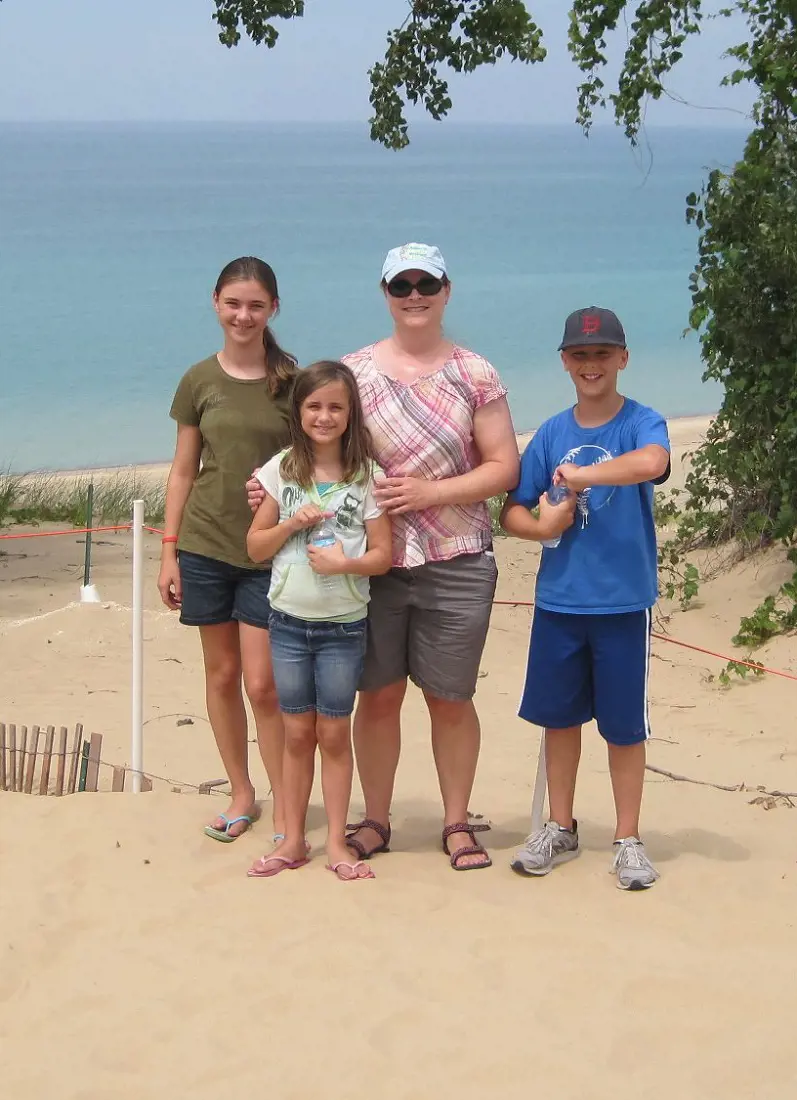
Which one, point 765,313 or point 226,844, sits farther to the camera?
point 765,313

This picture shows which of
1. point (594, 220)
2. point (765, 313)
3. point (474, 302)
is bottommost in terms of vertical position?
point (765, 313)

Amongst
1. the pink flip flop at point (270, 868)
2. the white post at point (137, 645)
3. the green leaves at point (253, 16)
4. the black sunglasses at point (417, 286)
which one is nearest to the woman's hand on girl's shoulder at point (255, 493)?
the black sunglasses at point (417, 286)

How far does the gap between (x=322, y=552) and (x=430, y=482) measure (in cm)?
36

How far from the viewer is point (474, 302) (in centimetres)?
3450

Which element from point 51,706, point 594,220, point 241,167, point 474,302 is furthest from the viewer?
point 241,167

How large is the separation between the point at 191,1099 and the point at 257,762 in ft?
9.04

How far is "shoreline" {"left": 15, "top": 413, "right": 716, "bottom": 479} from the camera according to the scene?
52.6 ft

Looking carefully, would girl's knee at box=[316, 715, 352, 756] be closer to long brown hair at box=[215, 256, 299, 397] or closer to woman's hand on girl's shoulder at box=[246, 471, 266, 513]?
woman's hand on girl's shoulder at box=[246, 471, 266, 513]

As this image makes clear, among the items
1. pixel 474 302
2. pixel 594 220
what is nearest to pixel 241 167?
pixel 594 220

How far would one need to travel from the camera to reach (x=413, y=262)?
3.75 meters

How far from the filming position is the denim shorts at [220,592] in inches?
160

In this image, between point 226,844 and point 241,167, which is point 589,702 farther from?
point 241,167

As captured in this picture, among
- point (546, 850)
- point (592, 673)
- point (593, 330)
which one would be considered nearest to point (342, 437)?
point (593, 330)

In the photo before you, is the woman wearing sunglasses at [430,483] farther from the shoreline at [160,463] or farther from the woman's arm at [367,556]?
the shoreline at [160,463]
